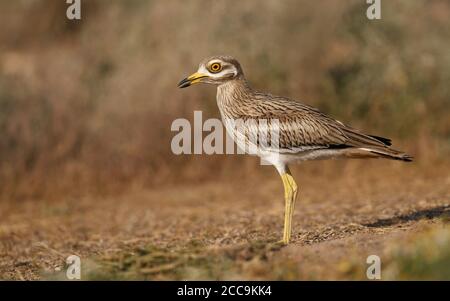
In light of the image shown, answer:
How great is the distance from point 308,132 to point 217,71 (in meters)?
1.31

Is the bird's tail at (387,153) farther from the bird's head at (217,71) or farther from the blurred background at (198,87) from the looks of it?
the blurred background at (198,87)

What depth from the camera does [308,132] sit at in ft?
27.3

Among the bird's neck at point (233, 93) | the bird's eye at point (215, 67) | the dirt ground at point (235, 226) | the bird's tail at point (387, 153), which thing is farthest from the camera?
the bird's eye at point (215, 67)

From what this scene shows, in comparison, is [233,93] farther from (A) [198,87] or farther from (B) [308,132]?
(A) [198,87]

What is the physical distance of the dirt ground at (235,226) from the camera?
23.4ft

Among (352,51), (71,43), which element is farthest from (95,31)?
(352,51)

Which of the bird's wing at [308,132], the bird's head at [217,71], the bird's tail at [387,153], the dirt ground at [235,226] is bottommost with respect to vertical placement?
the dirt ground at [235,226]

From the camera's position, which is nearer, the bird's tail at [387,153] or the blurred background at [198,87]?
the bird's tail at [387,153]

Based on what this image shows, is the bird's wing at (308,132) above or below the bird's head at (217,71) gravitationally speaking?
below

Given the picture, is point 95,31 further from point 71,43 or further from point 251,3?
point 251,3

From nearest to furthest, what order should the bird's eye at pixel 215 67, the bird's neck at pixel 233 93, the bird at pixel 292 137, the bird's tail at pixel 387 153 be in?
the bird's tail at pixel 387 153
the bird at pixel 292 137
the bird's neck at pixel 233 93
the bird's eye at pixel 215 67

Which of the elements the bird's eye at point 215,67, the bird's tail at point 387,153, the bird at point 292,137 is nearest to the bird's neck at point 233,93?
the bird at point 292,137

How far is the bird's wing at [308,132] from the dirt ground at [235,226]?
3.20 feet

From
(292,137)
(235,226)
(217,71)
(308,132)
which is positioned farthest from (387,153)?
(235,226)
